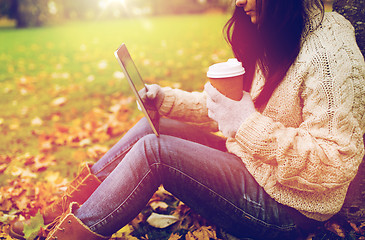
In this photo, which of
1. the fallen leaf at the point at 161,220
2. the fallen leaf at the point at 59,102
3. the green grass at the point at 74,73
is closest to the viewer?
the fallen leaf at the point at 161,220

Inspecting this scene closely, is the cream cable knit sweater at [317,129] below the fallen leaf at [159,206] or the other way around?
the other way around

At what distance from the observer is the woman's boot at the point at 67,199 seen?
5.45 ft

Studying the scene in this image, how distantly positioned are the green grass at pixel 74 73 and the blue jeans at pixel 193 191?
4.25ft

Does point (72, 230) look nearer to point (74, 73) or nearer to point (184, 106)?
point (184, 106)

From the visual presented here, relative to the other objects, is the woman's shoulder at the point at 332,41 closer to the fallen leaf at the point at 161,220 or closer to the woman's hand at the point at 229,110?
the woman's hand at the point at 229,110

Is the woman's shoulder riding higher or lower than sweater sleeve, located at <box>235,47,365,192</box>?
higher

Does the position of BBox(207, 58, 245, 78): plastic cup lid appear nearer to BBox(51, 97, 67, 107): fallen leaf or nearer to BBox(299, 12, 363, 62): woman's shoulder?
BBox(299, 12, 363, 62): woman's shoulder

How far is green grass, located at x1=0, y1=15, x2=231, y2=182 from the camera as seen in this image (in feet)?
10.6

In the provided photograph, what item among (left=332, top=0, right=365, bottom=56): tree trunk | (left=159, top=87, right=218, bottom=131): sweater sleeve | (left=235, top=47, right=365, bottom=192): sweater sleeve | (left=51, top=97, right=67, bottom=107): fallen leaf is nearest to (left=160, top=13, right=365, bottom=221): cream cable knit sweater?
(left=235, top=47, right=365, bottom=192): sweater sleeve

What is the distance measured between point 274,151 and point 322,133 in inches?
7.8

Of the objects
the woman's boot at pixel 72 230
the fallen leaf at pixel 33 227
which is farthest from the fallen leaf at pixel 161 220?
the fallen leaf at pixel 33 227

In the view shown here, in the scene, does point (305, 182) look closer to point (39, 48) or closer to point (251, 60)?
point (251, 60)

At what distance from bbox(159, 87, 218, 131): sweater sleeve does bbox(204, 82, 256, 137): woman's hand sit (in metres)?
0.48

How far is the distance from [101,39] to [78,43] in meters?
0.65
